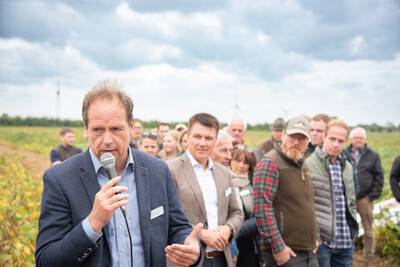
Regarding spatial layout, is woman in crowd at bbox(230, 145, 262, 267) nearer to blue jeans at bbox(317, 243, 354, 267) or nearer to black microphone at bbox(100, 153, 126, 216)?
blue jeans at bbox(317, 243, 354, 267)

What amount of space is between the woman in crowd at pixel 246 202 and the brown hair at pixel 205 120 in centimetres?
102

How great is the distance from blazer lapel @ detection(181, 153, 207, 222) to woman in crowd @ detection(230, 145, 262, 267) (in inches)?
35.8

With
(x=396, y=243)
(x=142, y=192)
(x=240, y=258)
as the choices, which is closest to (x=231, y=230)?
(x=240, y=258)

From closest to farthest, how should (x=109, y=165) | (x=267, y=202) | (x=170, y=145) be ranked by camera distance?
(x=109, y=165), (x=267, y=202), (x=170, y=145)

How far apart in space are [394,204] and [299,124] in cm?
643

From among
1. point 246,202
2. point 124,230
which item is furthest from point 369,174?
point 124,230

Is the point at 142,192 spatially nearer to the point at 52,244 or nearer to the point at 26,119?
the point at 52,244

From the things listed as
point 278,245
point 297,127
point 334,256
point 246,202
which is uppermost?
point 297,127

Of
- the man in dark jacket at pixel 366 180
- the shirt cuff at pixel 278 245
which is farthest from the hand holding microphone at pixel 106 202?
the man in dark jacket at pixel 366 180

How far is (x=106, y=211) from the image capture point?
4.78ft

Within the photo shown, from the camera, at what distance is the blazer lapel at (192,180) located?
9.94 feet

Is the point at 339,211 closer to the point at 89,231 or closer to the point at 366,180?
the point at 366,180

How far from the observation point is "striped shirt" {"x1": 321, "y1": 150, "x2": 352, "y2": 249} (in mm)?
3920

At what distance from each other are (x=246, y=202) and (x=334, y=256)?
4.63 ft
